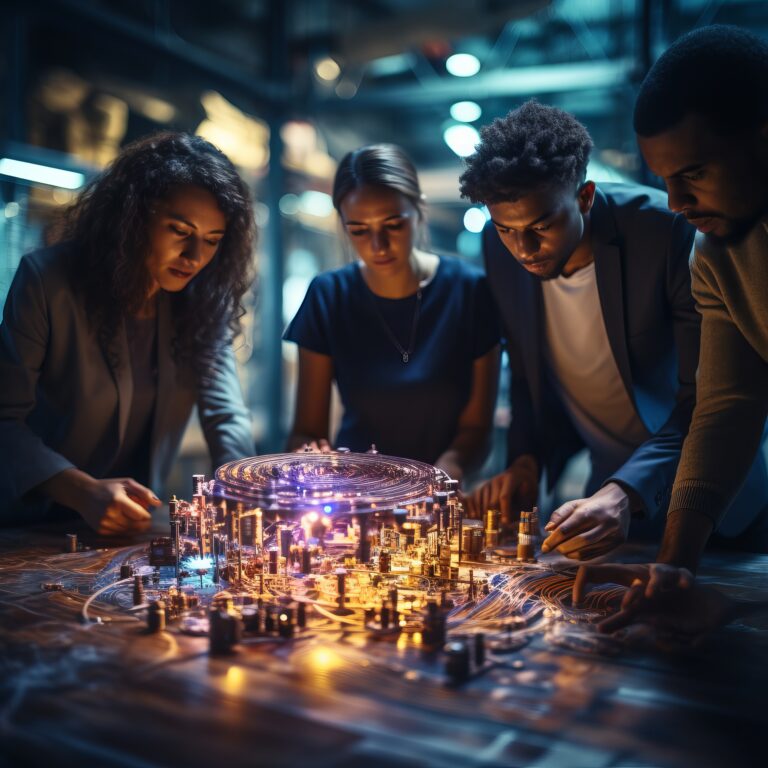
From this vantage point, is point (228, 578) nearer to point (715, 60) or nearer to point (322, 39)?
point (715, 60)

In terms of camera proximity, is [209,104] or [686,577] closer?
[686,577]

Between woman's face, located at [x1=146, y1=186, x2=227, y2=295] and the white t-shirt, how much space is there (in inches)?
42.7

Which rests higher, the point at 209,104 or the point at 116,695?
the point at 209,104

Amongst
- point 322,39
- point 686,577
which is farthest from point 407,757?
point 322,39

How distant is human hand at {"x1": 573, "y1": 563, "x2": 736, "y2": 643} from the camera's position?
4.99 feet

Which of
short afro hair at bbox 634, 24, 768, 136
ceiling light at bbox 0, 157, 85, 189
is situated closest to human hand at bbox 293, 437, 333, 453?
short afro hair at bbox 634, 24, 768, 136

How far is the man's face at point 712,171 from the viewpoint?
1622 mm

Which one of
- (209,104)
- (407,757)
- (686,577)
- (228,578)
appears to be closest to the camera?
(407,757)

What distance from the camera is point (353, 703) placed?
1.23 meters

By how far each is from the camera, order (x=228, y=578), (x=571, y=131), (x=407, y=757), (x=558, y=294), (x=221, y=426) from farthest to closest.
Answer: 1. (x=221, y=426)
2. (x=558, y=294)
3. (x=571, y=131)
4. (x=228, y=578)
5. (x=407, y=757)

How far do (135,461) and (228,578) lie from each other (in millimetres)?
976

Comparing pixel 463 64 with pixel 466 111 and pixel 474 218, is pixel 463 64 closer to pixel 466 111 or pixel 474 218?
pixel 466 111

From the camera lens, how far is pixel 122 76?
6.27 m

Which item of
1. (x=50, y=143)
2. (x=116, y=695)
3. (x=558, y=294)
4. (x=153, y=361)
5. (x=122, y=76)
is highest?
(x=122, y=76)
